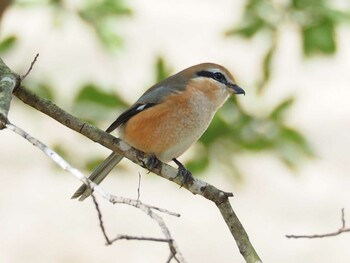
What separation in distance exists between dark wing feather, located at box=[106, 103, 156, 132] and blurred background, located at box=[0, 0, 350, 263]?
48 cm

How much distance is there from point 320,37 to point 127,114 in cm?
152

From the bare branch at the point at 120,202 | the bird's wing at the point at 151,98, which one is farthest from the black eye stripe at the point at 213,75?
the bare branch at the point at 120,202

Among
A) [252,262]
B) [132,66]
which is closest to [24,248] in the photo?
[132,66]

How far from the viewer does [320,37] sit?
6.55 m

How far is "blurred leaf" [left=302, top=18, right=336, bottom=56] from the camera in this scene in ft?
21.4

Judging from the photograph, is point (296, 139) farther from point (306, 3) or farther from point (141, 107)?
point (141, 107)

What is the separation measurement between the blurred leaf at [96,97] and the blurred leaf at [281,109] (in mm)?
1015

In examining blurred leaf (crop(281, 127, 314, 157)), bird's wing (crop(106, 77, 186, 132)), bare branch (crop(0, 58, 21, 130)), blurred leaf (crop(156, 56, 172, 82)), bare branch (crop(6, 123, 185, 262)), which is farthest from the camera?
blurred leaf (crop(156, 56, 172, 82))

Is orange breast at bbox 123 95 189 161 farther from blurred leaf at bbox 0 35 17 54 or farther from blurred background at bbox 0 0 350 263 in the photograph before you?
blurred leaf at bbox 0 35 17 54

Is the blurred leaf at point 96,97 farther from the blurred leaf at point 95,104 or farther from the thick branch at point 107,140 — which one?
the thick branch at point 107,140

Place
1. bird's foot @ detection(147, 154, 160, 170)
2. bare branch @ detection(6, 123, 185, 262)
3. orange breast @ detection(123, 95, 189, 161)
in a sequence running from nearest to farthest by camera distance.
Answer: bare branch @ detection(6, 123, 185, 262), bird's foot @ detection(147, 154, 160, 170), orange breast @ detection(123, 95, 189, 161)

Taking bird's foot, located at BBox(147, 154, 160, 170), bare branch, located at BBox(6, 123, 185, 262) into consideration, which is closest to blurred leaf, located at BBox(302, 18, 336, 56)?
bird's foot, located at BBox(147, 154, 160, 170)

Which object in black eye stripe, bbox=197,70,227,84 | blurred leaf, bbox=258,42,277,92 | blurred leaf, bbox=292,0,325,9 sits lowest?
black eye stripe, bbox=197,70,227,84

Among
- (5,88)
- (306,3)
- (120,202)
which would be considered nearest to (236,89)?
(306,3)
